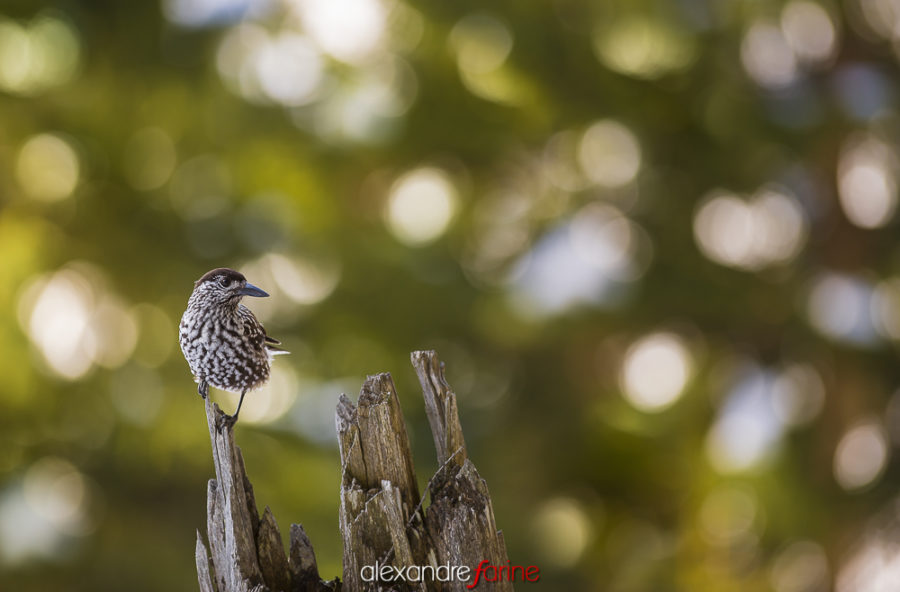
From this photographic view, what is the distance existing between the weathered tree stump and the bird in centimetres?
36

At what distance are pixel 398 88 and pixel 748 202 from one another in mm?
3050

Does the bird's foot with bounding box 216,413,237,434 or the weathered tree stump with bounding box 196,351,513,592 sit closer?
the weathered tree stump with bounding box 196,351,513,592

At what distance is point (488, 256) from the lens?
275 inches

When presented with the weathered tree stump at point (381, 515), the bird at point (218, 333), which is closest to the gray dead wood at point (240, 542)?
the weathered tree stump at point (381, 515)

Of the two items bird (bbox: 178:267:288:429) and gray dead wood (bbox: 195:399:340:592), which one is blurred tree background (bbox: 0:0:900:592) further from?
gray dead wood (bbox: 195:399:340:592)

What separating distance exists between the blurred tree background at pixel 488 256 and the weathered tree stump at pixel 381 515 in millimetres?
3705

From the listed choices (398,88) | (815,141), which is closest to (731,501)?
(815,141)

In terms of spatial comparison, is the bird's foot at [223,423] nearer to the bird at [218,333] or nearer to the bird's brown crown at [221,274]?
the bird at [218,333]

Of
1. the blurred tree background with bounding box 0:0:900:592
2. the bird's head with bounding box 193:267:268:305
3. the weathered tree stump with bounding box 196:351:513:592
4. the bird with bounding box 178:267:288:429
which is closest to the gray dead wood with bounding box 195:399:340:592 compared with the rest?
→ the weathered tree stump with bounding box 196:351:513:592

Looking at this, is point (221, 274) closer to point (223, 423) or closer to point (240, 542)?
point (223, 423)

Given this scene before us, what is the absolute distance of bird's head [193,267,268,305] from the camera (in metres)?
2.83

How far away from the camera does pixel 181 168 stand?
7.00m

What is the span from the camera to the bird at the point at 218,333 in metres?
2.84

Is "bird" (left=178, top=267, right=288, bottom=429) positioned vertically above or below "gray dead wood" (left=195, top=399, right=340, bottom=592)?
above
